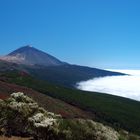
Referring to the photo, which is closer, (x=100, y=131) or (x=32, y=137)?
(x=100, y=131)

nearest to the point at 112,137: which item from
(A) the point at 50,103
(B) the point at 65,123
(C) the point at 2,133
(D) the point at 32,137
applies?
(B) the point at 65,123

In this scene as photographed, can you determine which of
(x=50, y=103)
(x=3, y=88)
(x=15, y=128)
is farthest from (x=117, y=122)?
(x=15, y=128)

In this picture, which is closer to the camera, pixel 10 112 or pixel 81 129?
pixel 81 129

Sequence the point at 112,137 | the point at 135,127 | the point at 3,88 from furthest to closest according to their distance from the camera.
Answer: the point at 135,127 < the point at 3,88 < the point at 112,137

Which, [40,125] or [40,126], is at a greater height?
[40,125]

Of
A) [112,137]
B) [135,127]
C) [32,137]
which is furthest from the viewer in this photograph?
[135,127]

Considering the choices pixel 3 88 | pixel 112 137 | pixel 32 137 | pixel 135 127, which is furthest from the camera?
pixel 135 127

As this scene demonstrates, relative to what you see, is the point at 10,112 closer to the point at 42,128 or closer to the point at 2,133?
the point at 2,133

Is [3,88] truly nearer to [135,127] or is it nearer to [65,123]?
[135,127]

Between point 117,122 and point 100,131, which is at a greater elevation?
point 100,131
